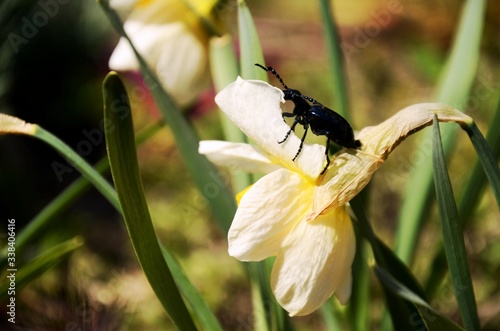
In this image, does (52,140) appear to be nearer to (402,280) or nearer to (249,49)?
(249,49)

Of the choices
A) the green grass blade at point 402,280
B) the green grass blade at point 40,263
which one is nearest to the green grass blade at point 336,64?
the green grass blade at point 402,280

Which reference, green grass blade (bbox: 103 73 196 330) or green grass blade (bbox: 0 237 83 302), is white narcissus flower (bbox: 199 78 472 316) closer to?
green grass blade (bbox: 103 73 196 330)

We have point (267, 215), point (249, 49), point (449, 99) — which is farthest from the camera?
point (449, 99)

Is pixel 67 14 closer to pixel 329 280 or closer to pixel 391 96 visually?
pixel 391 96

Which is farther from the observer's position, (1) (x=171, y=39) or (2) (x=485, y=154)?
(1) (x=171, y=39)

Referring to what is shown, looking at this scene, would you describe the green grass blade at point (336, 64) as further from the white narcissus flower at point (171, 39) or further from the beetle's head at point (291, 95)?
the beetle's head at point (291, 95)

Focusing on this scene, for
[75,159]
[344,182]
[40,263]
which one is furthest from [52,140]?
[344,182]

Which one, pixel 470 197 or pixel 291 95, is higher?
pixel 291 95
